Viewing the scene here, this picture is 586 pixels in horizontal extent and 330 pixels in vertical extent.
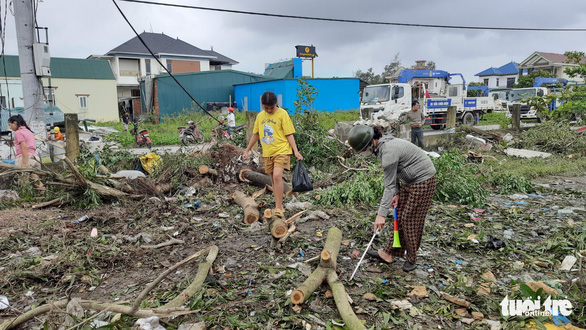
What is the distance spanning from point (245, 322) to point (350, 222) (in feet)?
8.67

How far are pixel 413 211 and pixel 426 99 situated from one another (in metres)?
15.5

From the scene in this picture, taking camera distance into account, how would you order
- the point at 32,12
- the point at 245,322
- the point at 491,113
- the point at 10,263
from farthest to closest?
1. the point at 491,113
2. the point at 32,12
3. the point at 10,263
4. the point at 245,322

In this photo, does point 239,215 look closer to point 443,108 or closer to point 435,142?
point 435,142

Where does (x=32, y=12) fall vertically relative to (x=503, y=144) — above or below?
above

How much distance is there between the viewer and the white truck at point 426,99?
55.7 ft

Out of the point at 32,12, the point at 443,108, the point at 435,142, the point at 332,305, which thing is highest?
the point at 32,12

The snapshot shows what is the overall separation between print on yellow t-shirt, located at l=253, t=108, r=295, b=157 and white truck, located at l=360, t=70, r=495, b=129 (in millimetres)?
10427

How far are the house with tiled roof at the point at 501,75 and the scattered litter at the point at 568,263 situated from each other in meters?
51.9

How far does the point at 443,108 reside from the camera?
60.9ft

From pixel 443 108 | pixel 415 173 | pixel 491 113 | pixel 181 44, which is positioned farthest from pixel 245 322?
pixel 181 44

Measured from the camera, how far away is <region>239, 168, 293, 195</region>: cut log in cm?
683

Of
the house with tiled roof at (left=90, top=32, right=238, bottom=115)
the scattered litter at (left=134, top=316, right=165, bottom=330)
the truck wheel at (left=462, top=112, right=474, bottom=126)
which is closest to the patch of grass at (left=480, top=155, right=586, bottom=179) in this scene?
the scattered litter at (left=134, top=316, right=165, bottom=330)

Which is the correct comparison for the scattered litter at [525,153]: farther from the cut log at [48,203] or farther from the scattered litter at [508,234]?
the cut log at [48,203]

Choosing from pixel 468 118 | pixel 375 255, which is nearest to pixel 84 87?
pixel 468 118
